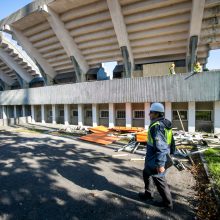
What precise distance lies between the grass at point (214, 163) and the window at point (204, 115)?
5.19 metres

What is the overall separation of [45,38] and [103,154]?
52.8ft

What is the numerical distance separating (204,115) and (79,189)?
471 inches

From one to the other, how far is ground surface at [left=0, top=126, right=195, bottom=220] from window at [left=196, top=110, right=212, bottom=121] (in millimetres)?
8426

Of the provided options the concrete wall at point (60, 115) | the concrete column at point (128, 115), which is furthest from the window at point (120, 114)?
the concrete wall at point (60, 115)

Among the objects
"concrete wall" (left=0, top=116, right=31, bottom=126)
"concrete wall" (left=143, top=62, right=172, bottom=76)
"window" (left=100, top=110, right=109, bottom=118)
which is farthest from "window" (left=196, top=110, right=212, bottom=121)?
"concrete wall" (left=0, top=116, right=31, bottom=126)

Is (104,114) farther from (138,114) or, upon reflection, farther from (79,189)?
(79,189)

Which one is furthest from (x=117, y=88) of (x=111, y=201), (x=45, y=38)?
(x=111, y=201)

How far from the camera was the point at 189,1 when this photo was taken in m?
13.3

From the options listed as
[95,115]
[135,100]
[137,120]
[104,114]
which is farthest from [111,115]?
[135,100]

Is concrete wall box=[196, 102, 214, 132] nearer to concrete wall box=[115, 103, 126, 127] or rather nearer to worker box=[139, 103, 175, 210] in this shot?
concrete wall box=[115, 103, 126, 127]

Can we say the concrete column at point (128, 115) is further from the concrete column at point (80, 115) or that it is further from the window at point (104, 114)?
the concrete column at point (80, 115)

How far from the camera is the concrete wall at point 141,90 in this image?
1252 cm

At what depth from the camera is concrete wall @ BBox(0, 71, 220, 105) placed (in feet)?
41.1

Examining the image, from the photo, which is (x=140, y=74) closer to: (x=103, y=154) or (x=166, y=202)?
(x=103, y=154)
